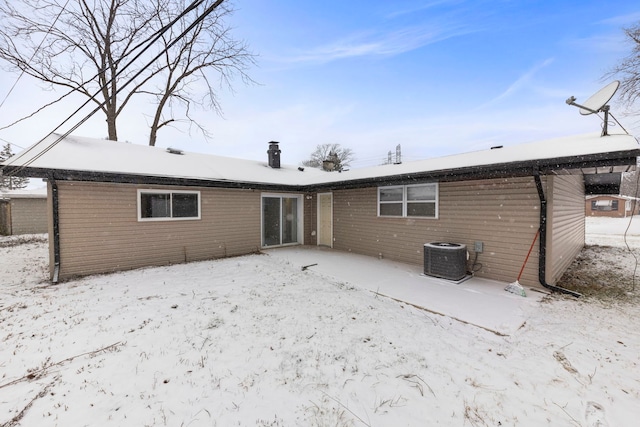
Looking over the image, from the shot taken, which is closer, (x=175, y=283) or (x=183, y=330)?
(x=183, y=330)

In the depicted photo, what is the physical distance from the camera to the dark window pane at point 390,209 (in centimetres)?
775

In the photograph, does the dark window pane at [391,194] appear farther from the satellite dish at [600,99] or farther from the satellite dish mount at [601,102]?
the satellite dish at [600,99]

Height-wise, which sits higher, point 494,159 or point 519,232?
point 494,159

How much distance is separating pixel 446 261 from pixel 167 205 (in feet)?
24.7

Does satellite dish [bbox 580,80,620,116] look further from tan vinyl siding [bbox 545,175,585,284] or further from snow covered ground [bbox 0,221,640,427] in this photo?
snow covered ground [bbox 0,221,640,427]

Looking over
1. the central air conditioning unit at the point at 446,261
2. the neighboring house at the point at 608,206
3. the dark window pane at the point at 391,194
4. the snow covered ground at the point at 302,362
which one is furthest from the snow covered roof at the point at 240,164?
the neighboring house at the point at 608,206

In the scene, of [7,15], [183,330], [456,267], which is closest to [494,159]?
[456,267]

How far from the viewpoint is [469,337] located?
3.43 metres

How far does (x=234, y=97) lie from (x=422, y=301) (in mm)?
14817

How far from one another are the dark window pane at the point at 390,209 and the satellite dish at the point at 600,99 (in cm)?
427

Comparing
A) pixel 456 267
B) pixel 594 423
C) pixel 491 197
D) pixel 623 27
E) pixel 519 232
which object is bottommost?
pixel 594 423

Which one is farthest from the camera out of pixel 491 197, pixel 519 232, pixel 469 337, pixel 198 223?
pixel 198 223

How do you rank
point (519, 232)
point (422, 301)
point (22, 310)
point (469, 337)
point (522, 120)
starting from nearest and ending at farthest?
point (469, 337) < point (22, 310) < point (422, 301) < point (519, 232) < point (522, 120)

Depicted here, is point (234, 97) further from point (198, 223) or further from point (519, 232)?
point (519, 232)
